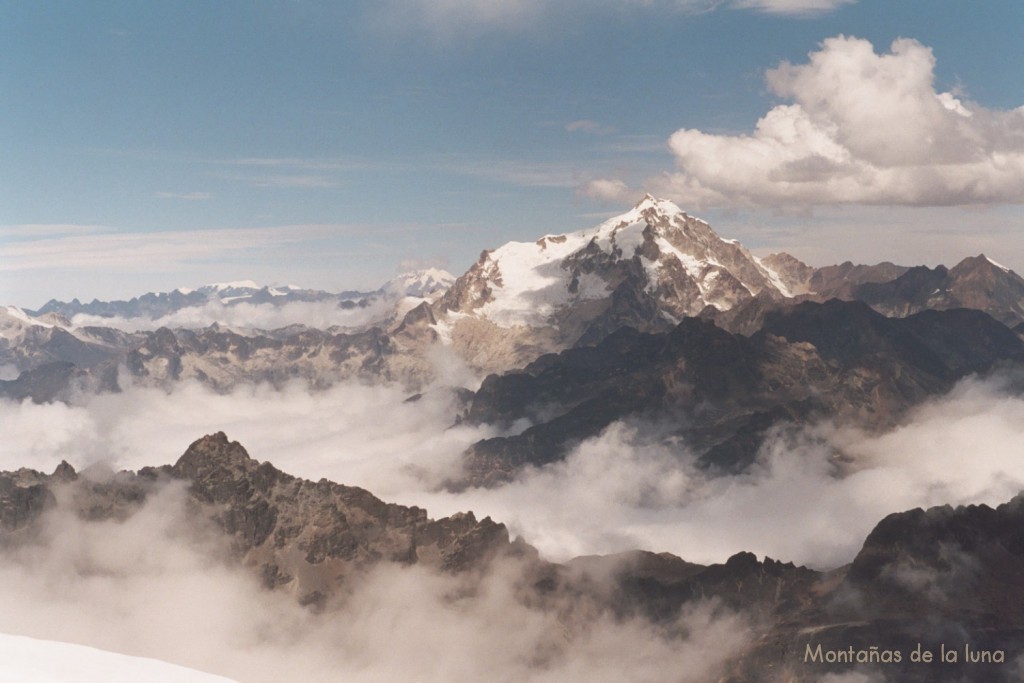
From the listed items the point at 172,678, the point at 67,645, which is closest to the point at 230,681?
the point at 172,678

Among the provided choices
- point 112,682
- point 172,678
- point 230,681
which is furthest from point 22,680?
point 230,681

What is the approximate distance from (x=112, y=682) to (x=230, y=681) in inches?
140

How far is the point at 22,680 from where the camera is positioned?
20.7 metres

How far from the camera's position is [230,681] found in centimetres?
2419

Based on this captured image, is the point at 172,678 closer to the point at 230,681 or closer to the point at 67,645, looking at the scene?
the point at 230,681

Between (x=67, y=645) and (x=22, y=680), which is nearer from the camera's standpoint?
(x=22, y=680)

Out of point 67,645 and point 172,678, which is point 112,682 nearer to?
point 172,678

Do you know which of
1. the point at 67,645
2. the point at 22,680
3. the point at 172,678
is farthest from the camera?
the point at 67,645

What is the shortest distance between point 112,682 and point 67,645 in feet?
11.4

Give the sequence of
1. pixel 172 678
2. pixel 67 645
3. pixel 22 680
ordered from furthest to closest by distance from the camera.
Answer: pixel 67 645 → pixel 172 678 → pixel 22 680

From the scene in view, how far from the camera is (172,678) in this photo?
73.8ft

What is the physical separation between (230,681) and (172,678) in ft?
6.96

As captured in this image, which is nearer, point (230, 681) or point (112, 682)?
point (112, 682)

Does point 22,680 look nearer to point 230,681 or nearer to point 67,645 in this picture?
point 67,645
